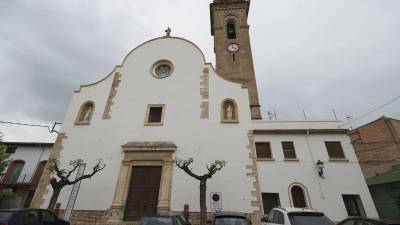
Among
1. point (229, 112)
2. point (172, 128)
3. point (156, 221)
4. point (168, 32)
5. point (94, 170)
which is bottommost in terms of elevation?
point (156, 221)

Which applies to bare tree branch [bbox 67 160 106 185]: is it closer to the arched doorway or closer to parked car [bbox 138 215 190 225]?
parked car [bbox 138 215 190 225]

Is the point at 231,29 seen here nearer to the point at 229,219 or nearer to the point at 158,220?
the point at 229,219

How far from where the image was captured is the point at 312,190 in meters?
13.1

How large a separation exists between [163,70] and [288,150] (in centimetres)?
1063

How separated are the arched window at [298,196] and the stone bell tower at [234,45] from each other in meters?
7.69

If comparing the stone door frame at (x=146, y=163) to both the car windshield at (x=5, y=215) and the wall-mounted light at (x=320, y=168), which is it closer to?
the car windshield at (x=5, y=215)

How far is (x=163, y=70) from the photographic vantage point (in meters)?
16.7

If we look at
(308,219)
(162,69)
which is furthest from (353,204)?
(162,69)

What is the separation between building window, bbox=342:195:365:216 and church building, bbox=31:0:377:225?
0.19ft

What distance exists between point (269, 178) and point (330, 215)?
375 centimetres

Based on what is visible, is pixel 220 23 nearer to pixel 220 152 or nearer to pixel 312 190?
pixel 220 152

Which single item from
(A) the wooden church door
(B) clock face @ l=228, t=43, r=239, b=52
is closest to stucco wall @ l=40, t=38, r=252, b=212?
(A) the wooden church door

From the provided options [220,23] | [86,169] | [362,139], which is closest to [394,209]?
[362,139]

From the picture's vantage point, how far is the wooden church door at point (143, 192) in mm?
11734
